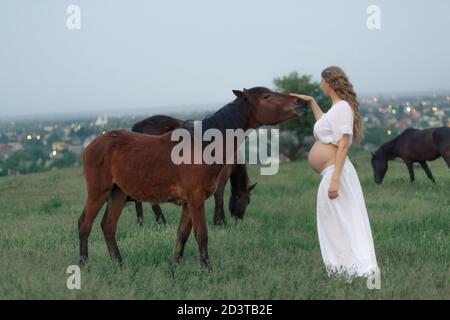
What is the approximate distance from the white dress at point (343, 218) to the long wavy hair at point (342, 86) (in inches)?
5.7

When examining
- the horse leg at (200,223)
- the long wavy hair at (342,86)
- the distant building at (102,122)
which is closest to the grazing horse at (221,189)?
the horse leg at (200,223)

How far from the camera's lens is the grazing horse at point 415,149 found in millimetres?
17391

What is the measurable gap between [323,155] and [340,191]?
1.64 ft

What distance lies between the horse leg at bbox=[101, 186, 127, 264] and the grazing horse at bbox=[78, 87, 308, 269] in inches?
0.5

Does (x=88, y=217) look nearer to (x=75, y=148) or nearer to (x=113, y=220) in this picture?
(x=113, y=220)

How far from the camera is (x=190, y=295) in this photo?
5277 millimetres

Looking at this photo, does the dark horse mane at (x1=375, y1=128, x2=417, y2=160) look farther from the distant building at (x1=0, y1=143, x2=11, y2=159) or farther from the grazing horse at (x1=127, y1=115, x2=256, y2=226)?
the distant building at (x1=0, y1=143, x2=11, y2=159)

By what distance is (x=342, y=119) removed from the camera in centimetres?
618

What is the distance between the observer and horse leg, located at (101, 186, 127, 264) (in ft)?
23.1

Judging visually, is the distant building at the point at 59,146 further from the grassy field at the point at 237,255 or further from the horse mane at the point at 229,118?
the horse mane at the point at 229,118

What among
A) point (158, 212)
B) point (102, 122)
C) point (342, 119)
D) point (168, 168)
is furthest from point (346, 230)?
point (102, 122)
